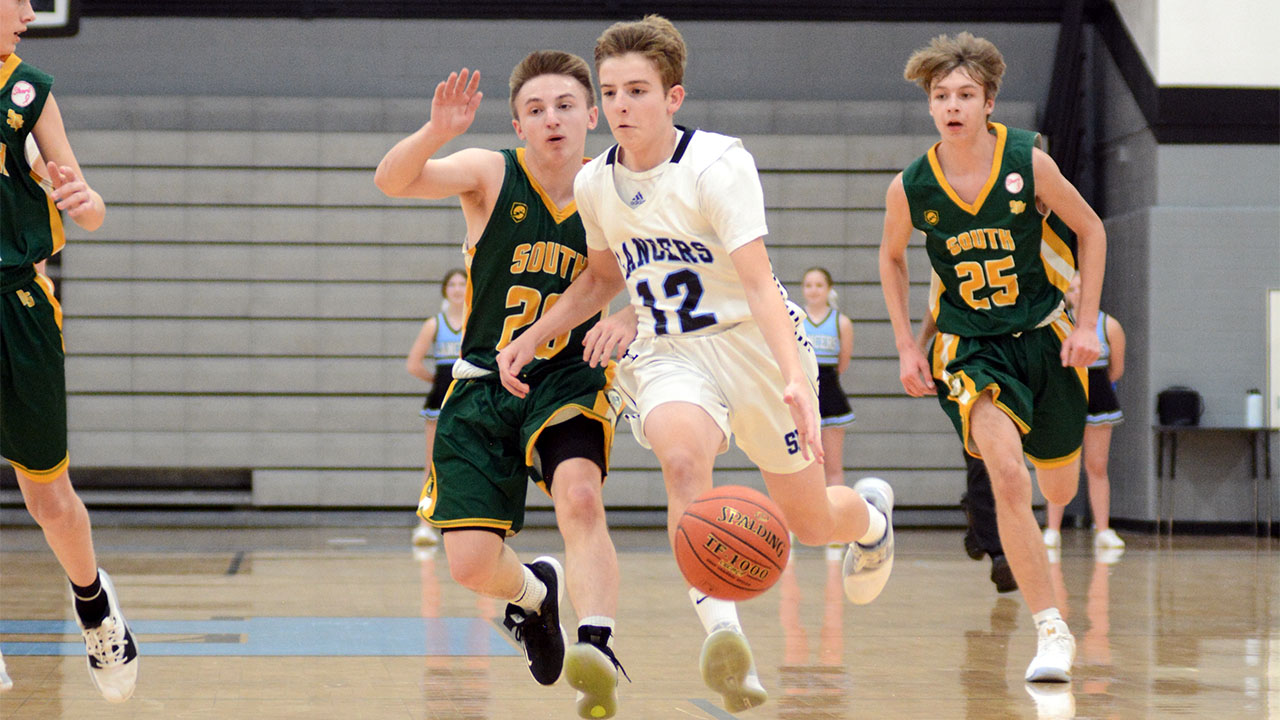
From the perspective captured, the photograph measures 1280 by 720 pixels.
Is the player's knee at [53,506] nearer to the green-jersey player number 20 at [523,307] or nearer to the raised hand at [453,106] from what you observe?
the green-jersey player number 20 at [523,307]

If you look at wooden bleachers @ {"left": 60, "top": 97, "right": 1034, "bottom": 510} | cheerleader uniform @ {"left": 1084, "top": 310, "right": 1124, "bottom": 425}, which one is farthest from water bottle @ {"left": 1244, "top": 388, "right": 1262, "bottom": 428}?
wooden bleachers @ {"left": 60, "top": 97, "right": 1034, "bottom": 510}

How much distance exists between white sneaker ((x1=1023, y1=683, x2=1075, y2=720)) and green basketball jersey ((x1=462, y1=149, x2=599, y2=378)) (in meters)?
1.67

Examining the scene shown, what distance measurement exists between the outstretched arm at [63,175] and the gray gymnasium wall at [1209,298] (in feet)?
29.9

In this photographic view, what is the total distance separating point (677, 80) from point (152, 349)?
8996mm

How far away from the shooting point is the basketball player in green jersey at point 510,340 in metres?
3.71

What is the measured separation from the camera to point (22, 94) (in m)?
3.61

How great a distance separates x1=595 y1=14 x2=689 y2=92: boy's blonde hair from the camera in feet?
11.4

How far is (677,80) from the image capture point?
141 inches

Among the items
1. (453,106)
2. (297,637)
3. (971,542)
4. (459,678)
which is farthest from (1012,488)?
(297,637)

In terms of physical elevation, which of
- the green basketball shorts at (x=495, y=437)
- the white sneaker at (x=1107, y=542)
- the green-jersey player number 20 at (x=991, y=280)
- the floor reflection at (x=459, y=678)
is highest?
the green-jersey player number 20 at (x=991, y=280)

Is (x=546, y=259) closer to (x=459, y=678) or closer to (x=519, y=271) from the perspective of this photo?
(x=519, y=271)

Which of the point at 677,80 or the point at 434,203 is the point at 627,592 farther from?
the point at 434,203

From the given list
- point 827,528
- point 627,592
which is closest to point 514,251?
point 827,528

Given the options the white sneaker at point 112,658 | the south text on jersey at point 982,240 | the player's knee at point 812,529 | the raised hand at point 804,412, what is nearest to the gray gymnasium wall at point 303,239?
the south text on jersey at point 982,240
